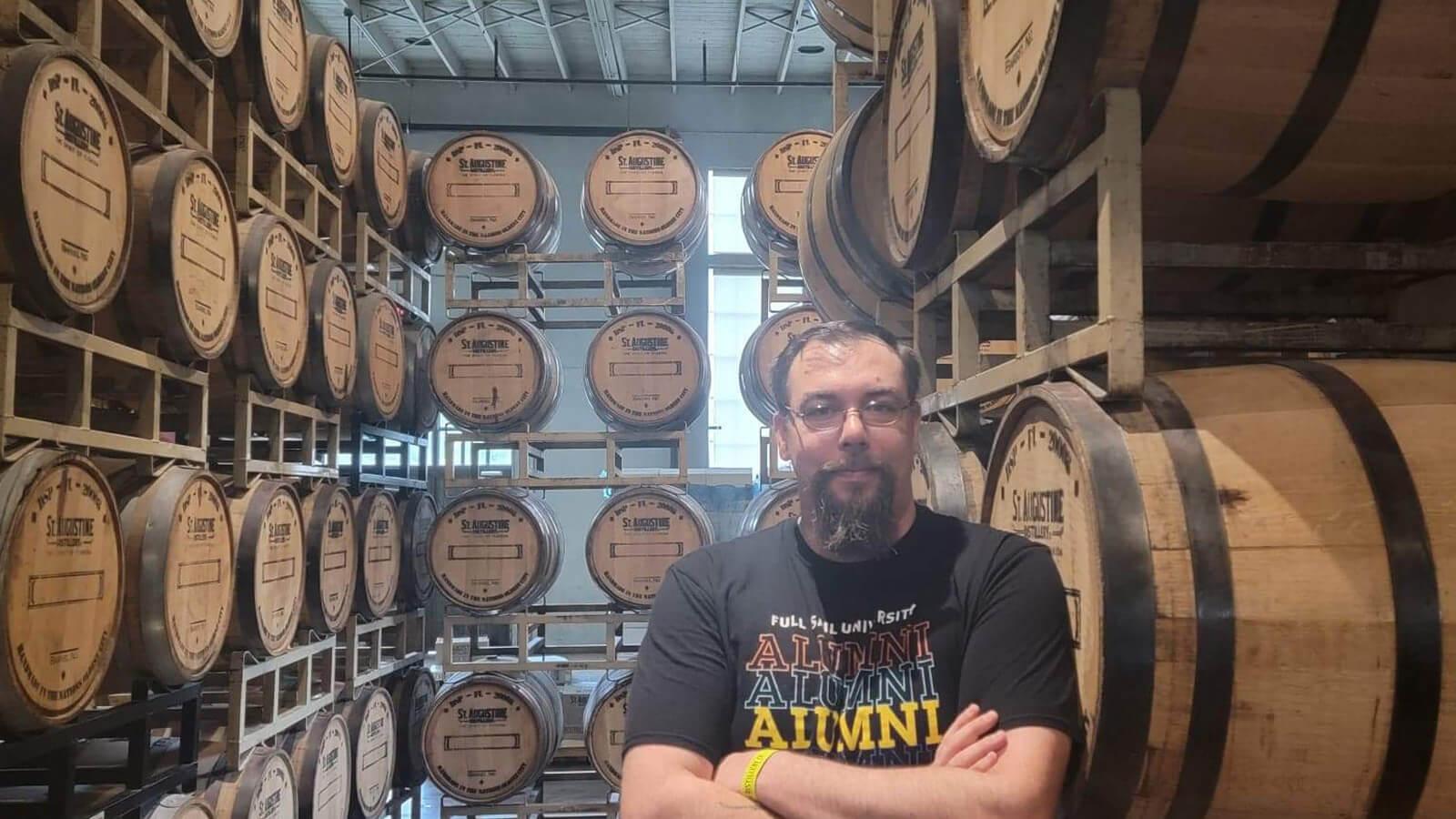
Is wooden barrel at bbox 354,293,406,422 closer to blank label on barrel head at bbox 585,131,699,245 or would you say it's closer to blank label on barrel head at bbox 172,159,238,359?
blank label on barrel head at bbox 585,131,699,245

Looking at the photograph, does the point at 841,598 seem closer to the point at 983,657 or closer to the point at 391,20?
the point at 983,657

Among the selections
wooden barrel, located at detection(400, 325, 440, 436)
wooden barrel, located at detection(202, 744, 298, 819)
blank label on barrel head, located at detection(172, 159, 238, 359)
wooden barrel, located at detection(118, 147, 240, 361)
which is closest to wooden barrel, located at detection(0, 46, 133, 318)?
wooden barrel, located at detection(118, 147, 240, 361)

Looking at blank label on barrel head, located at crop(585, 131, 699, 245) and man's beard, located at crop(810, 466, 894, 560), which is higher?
blank label on barrel head, located at crop(585, 131, 699, 245)

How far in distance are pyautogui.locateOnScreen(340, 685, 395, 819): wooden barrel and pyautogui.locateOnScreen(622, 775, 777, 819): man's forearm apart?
4.60m

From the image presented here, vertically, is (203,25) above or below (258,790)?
above

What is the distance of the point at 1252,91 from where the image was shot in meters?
1.89

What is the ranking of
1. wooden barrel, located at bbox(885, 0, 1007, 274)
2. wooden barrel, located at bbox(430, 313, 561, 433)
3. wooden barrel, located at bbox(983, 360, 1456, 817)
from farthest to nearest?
wooden barrel, located at bbox(430, 313, 561, 433) → wooden barrel, located at bbox(885, 0, 1007, 274) → wooden barrel, located at bbox(983, 360, 1456, 817)

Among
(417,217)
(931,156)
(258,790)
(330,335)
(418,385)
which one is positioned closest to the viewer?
(931,156)

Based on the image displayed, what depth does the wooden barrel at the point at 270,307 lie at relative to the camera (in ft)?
14.7

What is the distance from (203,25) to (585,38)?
8.89 meters

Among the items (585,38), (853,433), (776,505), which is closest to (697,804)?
(853,433)

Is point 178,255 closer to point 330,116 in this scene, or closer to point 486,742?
point 330,116

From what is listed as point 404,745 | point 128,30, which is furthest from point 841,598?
point 404,745

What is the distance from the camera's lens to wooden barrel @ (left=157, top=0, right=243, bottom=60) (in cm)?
387
